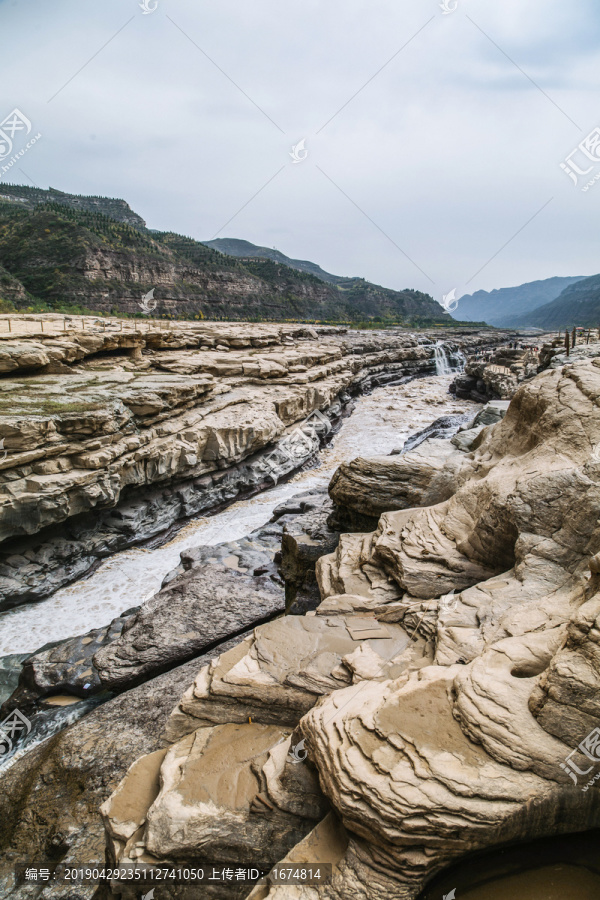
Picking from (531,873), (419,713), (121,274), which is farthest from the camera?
(121,274)

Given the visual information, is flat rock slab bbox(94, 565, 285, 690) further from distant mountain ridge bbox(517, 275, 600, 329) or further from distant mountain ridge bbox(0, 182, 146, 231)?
distant mountain ridge bbox(0, 182, 146, 231)

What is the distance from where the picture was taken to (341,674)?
426 cm

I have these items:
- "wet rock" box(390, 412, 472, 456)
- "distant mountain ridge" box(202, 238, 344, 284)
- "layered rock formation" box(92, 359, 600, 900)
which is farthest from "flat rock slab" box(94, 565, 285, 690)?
"distant mountain ridge" box(202, 238, 344, 284)

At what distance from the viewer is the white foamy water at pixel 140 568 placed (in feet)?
30.9

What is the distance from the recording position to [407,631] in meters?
4.88

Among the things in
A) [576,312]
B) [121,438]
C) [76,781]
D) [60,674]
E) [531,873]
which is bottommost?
[60,674]

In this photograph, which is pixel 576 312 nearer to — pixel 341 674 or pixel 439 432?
pixel 439 432

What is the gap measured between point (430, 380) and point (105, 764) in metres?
36.3

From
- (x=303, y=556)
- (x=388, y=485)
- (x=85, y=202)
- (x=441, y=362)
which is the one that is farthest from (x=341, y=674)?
A: (x=85, y=202)

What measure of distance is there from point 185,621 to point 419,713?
5495 millimetres

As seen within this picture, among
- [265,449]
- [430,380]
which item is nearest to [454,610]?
[265,449]

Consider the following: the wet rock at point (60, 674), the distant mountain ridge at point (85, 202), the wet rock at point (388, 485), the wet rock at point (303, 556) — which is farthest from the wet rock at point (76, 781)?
the distant mountain ridge at point (85, 202)

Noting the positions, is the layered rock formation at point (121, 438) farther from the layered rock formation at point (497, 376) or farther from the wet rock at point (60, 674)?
the layered rock formation at point (497, 376)

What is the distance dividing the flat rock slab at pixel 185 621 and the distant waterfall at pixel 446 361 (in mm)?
37368
